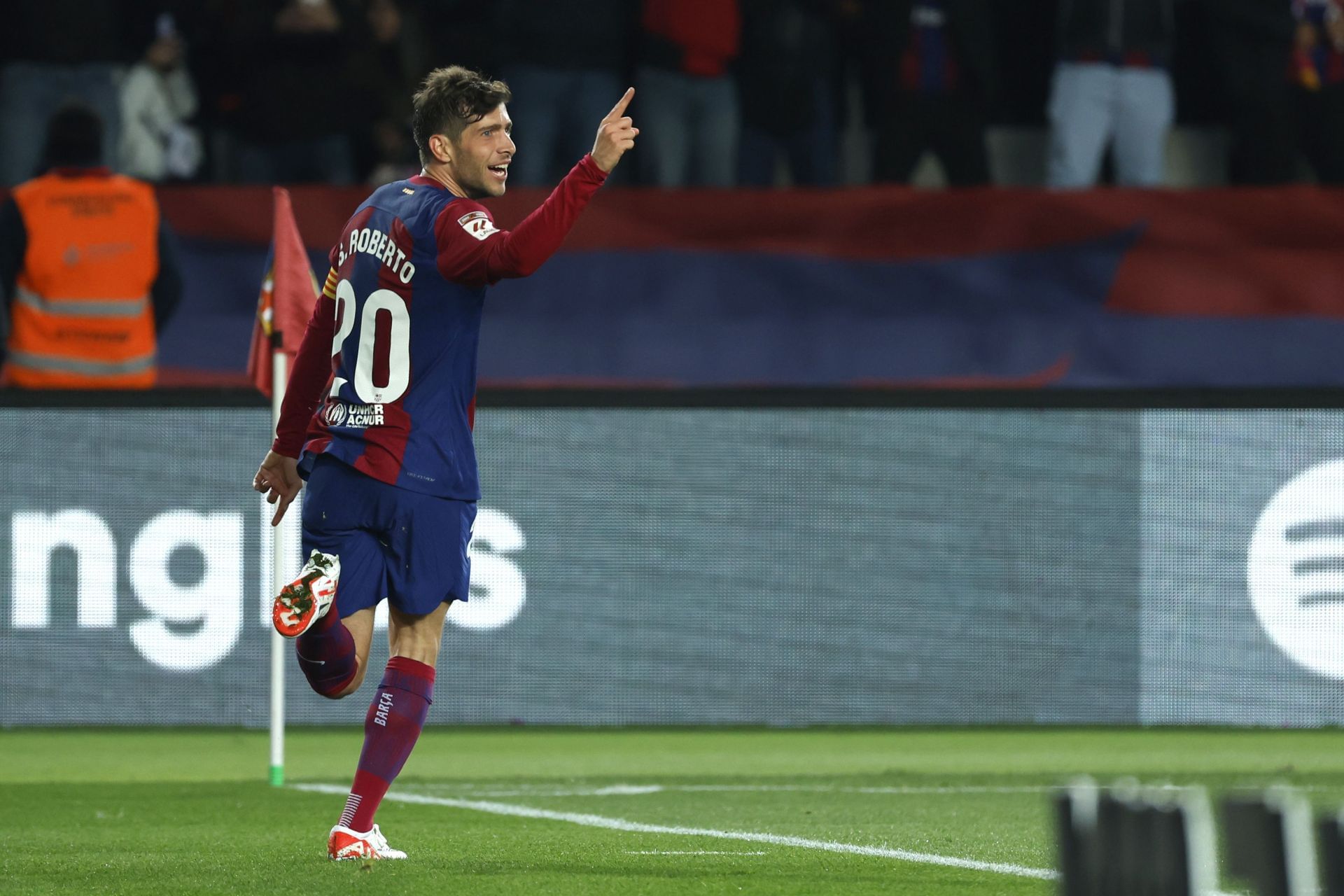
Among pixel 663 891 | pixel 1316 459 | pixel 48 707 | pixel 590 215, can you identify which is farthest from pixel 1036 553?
pixel 663 891

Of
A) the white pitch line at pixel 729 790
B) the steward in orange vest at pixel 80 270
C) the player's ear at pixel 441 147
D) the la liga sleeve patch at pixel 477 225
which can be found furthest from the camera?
the steward in orange vest at pixel 80 270

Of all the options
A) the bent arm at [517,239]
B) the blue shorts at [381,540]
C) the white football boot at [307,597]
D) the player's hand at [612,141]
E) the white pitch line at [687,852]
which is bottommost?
the white pitch line at [687,852]

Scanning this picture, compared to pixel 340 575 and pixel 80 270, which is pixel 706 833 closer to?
pixel 340 575

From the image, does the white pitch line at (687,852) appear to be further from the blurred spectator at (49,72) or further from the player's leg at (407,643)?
the blurred spectator at (49,72)

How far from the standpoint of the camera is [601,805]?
7547 mm

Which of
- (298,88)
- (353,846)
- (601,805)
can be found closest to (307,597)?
(353,846)

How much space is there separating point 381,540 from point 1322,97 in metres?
8.62

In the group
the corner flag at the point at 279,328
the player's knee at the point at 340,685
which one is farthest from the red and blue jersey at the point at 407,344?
the corner flag at the point at 279,328

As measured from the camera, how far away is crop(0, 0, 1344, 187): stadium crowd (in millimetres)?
12195

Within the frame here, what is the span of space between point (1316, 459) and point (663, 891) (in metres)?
5.75

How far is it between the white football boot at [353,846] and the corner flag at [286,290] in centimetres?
290

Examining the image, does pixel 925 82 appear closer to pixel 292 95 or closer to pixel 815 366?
pixel 815 366

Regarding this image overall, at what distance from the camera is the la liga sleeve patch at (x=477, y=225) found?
5.55 meters

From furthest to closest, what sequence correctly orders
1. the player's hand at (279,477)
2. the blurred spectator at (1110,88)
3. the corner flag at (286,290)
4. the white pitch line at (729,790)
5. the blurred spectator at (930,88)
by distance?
the blurred spectator at (930,88), the blurred spectator at (1110,88), the corner flag at (286,290), the white pitch line at (729,790), the player's hand at (279,477)
